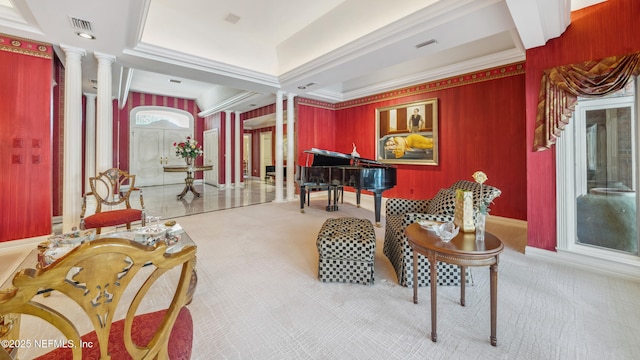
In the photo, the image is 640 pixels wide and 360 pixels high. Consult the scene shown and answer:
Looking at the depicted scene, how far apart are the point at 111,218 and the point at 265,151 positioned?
369 inches

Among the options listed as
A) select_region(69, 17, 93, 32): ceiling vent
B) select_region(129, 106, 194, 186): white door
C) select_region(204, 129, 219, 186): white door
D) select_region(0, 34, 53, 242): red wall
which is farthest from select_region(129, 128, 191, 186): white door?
select_region(69, 17, 93, 32): ceiling vent

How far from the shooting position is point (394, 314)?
6.18ft

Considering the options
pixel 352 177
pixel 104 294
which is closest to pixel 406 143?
pixel 352 177

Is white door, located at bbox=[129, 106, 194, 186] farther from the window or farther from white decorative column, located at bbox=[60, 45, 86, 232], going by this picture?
the window

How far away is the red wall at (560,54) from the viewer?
8.17 ft

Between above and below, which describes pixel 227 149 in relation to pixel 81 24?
below

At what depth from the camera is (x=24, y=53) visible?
3.36 meters

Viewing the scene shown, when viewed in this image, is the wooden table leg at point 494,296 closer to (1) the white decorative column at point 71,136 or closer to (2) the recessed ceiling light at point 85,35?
(2) the recessed ceiling light at point 85,35

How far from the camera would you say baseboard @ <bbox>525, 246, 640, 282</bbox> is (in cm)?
248

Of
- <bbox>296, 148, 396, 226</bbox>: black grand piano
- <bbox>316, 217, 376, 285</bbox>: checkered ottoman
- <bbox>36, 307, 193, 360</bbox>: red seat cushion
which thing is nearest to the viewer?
<bbox>36, 307, 193, 360</bbox>: red seat cushion

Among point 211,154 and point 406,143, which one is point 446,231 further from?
point 211,154

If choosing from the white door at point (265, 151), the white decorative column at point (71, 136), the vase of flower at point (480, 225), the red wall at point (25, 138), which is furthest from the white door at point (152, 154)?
the vase of flower at point (480, 225)

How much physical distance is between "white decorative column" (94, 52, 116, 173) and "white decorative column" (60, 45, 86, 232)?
23 centimetres

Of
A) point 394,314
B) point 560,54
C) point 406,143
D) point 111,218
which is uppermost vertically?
point 560,54
